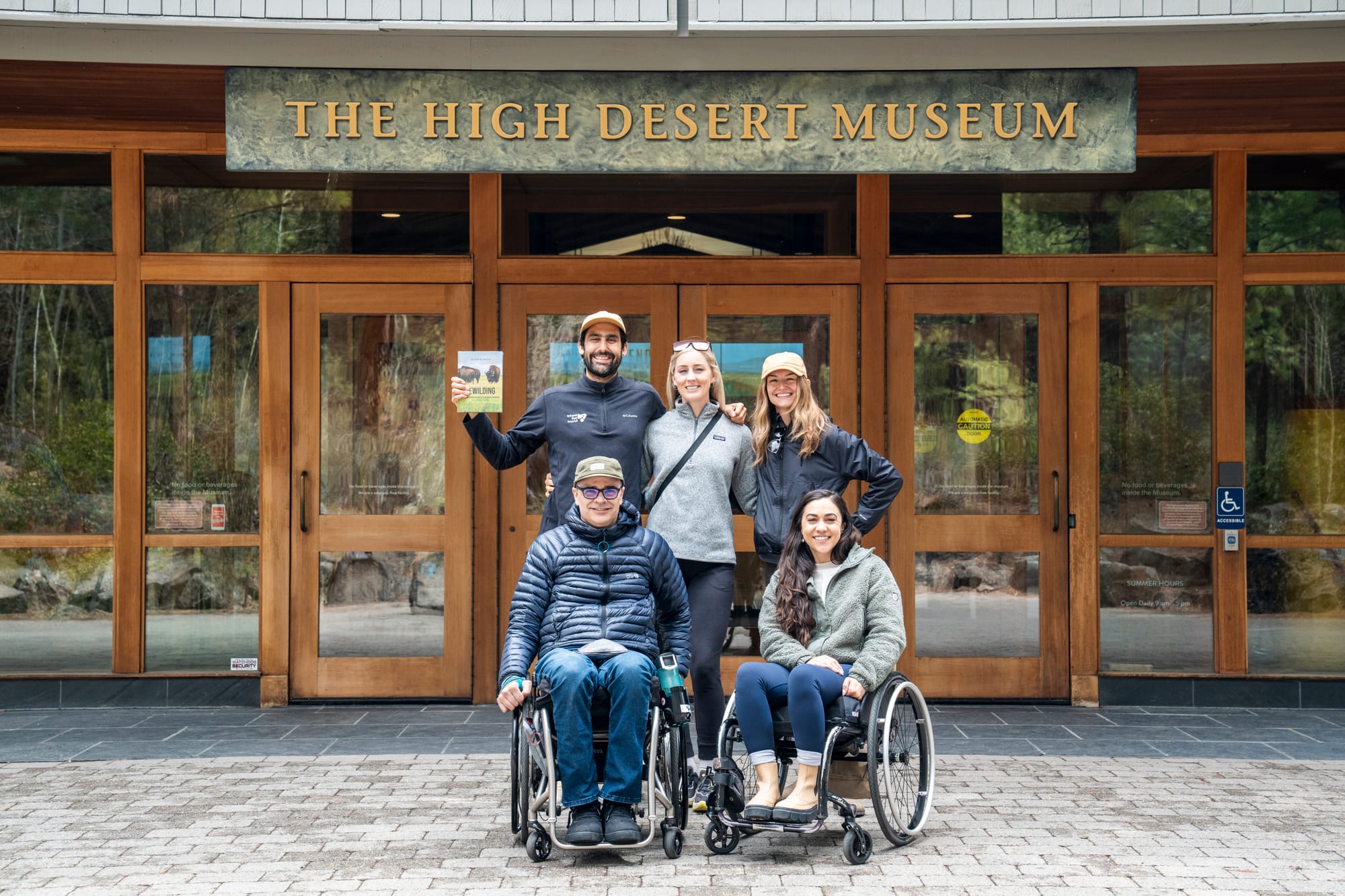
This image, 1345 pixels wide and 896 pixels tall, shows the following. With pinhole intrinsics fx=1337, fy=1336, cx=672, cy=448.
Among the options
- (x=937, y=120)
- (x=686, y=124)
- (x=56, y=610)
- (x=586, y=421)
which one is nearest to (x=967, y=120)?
(x=937, y=120)

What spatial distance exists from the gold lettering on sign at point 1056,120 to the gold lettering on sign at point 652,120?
71.7 inches

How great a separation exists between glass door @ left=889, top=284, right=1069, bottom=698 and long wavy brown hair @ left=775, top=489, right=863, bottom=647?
8.59ft

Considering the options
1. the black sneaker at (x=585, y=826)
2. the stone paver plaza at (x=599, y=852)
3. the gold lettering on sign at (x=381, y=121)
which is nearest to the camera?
the stone paver plaza at (x=599, y=852)

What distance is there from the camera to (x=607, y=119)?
6590mm

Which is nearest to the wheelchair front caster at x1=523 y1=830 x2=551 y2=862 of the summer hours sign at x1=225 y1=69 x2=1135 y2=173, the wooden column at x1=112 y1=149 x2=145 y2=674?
the summer hours sign at x1=225 y1=69 x2=1135 y2=173

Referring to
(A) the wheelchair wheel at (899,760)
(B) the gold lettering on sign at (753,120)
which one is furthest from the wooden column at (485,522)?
(A) the wheelchair wheel at (899,760)

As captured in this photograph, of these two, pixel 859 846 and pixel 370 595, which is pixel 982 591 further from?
pixel 370 595

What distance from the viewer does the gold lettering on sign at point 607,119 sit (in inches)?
259

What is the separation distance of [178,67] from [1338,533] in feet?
22.7

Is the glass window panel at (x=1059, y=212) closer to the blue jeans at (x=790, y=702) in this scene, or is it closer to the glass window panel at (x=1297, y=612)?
the glass window panel at (x=1297, y=612)

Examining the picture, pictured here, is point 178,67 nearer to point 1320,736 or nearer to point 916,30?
point 916,30

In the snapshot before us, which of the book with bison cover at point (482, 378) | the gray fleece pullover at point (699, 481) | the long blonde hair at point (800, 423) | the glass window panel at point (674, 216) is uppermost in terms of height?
the glass window panel at point (674, 216)

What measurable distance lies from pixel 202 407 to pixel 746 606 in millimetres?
3348

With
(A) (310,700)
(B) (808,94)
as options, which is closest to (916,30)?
(B) (808,94)
